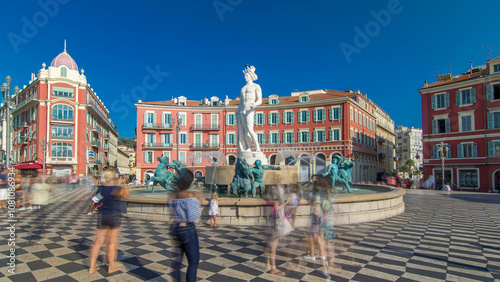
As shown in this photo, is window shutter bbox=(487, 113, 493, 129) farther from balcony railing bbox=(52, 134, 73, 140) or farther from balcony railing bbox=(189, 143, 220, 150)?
balcony railing bbox=(52, 134, 73, 140)

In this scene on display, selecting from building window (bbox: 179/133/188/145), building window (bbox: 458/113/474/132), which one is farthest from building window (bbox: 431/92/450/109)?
building window (bbox: 179/133/188/145)

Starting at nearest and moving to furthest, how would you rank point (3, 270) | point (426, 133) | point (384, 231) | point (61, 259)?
point (3, 270) → point (61, 259) → point (384, 231) → point (426, 133)

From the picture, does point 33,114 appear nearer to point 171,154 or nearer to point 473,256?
point 171,154

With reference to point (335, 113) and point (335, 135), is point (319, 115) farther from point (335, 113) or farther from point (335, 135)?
point (335, 135)

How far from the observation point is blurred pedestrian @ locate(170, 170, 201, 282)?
11.8ft

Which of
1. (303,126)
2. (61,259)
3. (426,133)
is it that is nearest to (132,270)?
(61,259)

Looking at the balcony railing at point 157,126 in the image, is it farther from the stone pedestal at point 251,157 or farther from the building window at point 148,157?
the stone pedestal at point 251,157

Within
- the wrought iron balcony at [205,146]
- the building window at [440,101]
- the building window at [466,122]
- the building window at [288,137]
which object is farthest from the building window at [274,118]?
the building window at [466,122]

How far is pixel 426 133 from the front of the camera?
33.9 meters

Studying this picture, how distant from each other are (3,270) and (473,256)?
8.26 metres

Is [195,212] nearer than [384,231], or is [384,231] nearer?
[195,212]

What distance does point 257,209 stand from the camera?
838 centimetres

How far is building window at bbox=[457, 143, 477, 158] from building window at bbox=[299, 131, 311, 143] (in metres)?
18.0

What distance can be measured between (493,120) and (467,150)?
143 inches
